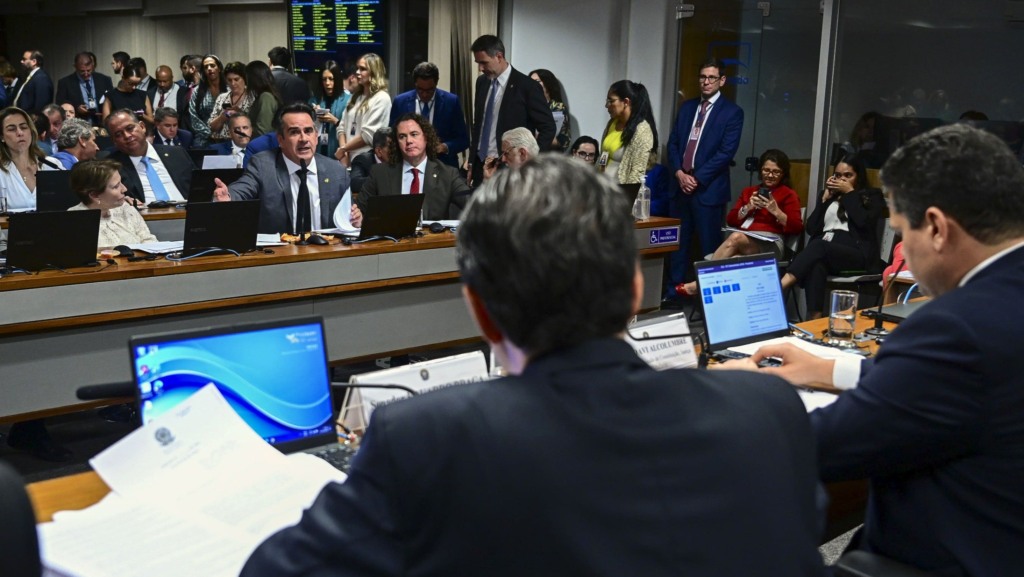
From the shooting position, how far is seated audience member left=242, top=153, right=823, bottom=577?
93 cm

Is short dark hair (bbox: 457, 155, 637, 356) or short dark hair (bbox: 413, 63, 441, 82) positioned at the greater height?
short dark hair (bbox: 413, 63, 441, 82)

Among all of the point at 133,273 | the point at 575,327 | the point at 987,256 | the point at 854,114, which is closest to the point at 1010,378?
the point at 987,256

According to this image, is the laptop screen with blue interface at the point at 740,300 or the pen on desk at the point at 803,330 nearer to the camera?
the laptop screen with blue interface at the point at 740,300

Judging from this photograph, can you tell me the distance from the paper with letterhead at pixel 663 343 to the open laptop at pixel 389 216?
2.29 meters

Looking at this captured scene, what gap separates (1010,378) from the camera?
1.58 metres

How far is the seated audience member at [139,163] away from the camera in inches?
221

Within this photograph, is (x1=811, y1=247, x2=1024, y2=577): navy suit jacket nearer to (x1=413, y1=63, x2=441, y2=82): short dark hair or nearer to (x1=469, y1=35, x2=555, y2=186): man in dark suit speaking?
Result: (x1=469, y1=35, x2=555, y2=186): man in dark suit speaking

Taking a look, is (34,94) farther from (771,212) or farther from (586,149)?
(771,212)

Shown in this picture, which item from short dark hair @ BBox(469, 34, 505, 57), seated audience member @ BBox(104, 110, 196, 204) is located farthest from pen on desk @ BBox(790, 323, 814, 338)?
seated audience member @ BBox(104, 110, 196, 204)

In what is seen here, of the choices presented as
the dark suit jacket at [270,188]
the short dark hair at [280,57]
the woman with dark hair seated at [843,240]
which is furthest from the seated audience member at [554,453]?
the short dark hair at [280,57]

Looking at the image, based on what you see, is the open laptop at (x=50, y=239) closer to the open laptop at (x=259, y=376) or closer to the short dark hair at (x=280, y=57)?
the open laptop at (x=259, y=376)

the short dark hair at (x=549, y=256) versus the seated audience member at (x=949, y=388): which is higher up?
the short dark hair at (x=549, y=256)

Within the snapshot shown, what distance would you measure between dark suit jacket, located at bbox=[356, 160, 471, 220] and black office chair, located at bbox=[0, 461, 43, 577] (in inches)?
166

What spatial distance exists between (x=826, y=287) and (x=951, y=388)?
4.11 m
